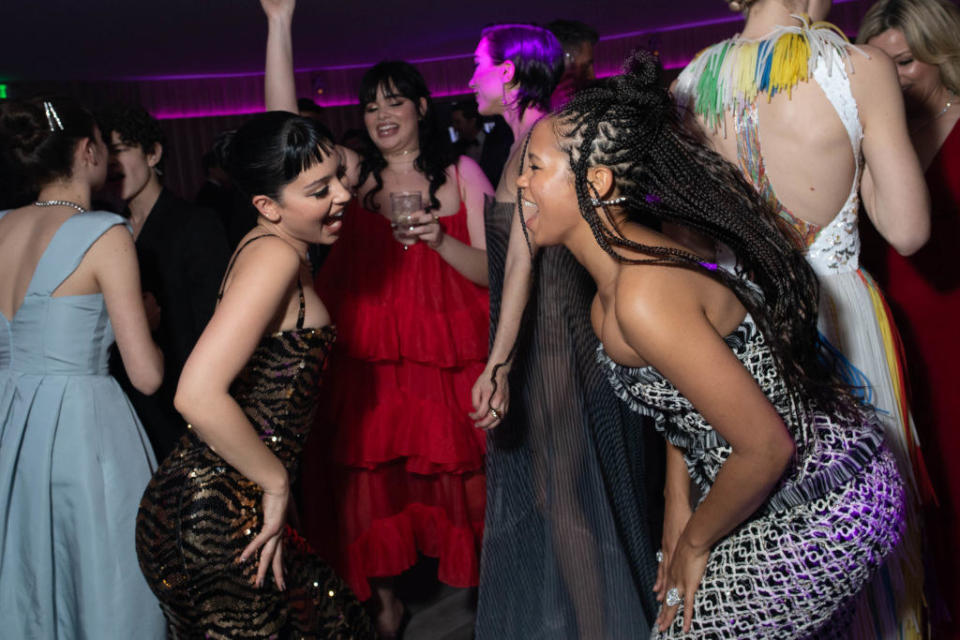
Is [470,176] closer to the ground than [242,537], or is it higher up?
higher up

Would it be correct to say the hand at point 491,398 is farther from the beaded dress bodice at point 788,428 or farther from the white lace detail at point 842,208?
the white lace detail at point 842,208

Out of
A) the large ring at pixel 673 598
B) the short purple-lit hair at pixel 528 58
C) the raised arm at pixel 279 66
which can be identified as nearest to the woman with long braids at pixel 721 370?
the large ring at pixel 673 598

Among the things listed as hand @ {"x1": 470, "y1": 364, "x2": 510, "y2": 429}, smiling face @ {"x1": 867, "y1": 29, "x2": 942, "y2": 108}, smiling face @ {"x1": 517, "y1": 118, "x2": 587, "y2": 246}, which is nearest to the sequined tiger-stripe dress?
hand @ {"x1": 470, "y1": 364, "x2": 510, "y2": 429}

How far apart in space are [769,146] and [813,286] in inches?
16.7

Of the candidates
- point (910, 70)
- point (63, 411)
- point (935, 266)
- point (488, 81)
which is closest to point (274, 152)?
point (488, 81)

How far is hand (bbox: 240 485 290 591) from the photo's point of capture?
153cm

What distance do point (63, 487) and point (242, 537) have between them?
786 millimetres

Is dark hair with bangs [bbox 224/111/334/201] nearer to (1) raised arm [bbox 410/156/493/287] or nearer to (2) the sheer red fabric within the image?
(1) raised arm [bbox 410/156/493/287]

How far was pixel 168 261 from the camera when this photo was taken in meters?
2.50

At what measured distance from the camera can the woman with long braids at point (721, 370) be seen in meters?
1.18

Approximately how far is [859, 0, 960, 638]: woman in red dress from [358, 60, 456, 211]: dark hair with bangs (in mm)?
1367

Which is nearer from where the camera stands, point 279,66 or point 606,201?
point 606,201

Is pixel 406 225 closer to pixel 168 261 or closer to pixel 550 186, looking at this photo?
pixel 550 186

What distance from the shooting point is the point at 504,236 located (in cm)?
205
